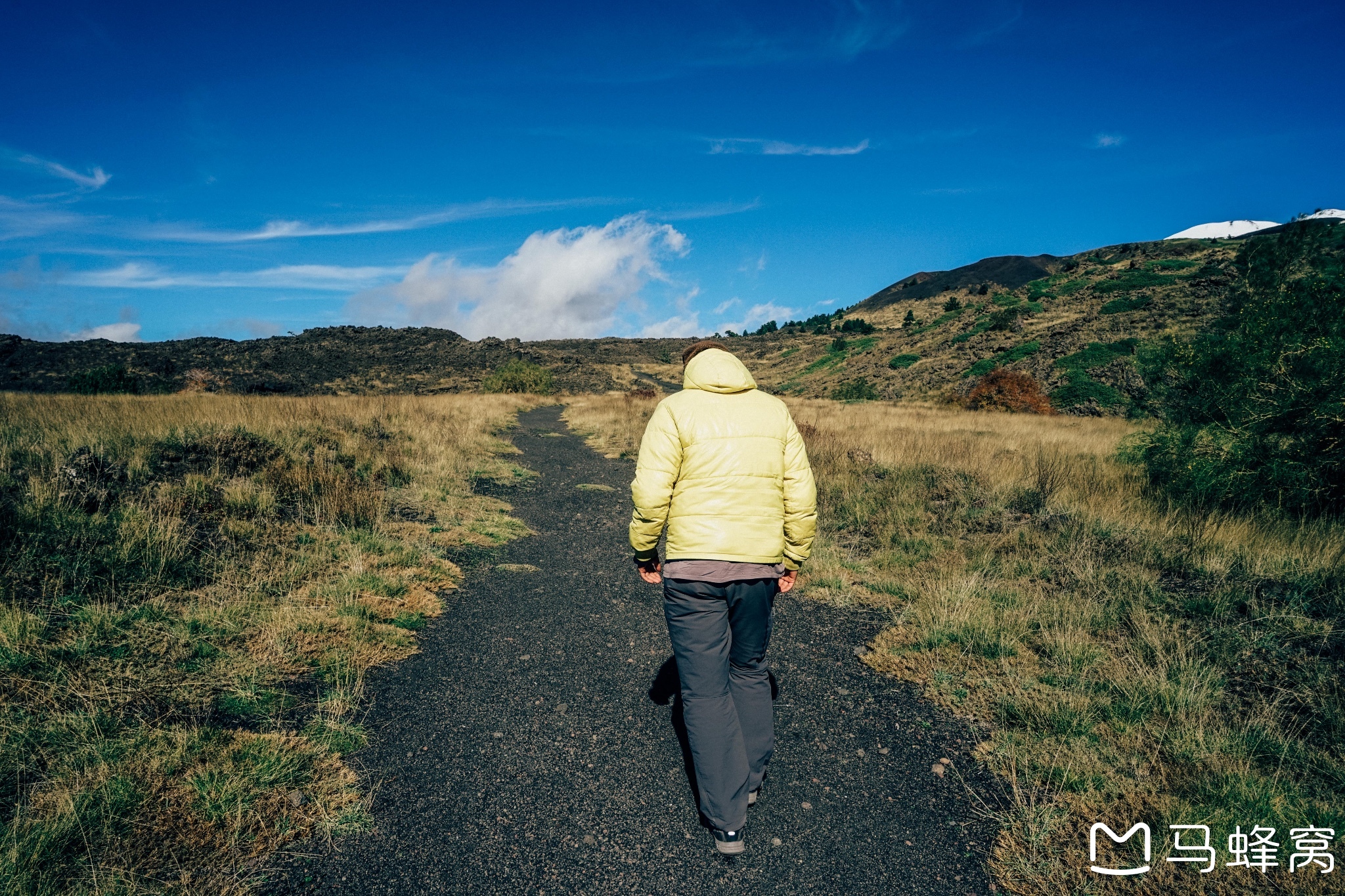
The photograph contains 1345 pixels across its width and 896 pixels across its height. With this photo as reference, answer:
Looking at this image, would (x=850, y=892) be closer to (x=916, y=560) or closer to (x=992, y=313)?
(x=916, y=560)

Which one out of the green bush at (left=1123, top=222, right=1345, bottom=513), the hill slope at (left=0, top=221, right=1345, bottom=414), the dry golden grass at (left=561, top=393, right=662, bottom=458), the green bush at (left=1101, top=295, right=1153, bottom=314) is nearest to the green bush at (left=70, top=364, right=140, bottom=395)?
the hill slope at (left=0, top=221, right=1345, bottom=414)

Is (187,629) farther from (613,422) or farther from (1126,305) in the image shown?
(1126,305)

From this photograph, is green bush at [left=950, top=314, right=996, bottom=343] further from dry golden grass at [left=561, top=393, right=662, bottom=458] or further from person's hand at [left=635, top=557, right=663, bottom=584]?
person's hand at [left=635, top=557, right=663, bottom=584]

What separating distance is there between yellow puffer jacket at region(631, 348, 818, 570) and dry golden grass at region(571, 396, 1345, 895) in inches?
74.1

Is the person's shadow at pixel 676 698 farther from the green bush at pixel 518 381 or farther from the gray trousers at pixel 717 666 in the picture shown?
the green bush at pixel 518 381

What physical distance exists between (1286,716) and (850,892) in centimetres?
309

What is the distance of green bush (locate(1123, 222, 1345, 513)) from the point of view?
6418 mm

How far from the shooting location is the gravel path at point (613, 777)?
2.39m

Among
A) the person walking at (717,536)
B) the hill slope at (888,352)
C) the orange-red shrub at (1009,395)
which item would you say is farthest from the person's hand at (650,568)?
the hill slope at (888,352)

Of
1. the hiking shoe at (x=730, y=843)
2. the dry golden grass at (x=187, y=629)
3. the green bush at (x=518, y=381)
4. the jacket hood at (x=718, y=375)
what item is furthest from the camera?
the green bush at (x=518, y=381)

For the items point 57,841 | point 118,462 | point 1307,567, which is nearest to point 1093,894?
point 57,841

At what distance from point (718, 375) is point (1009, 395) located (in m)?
28.3

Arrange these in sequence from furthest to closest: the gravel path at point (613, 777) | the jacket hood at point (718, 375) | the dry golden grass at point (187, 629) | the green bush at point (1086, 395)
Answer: the green bush at point (1086, 395) < the jacket hood at point (718, 375) < the gravel path at point (613, 777) < the dry golden grass at point (187, 629)

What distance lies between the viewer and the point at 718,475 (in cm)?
260
